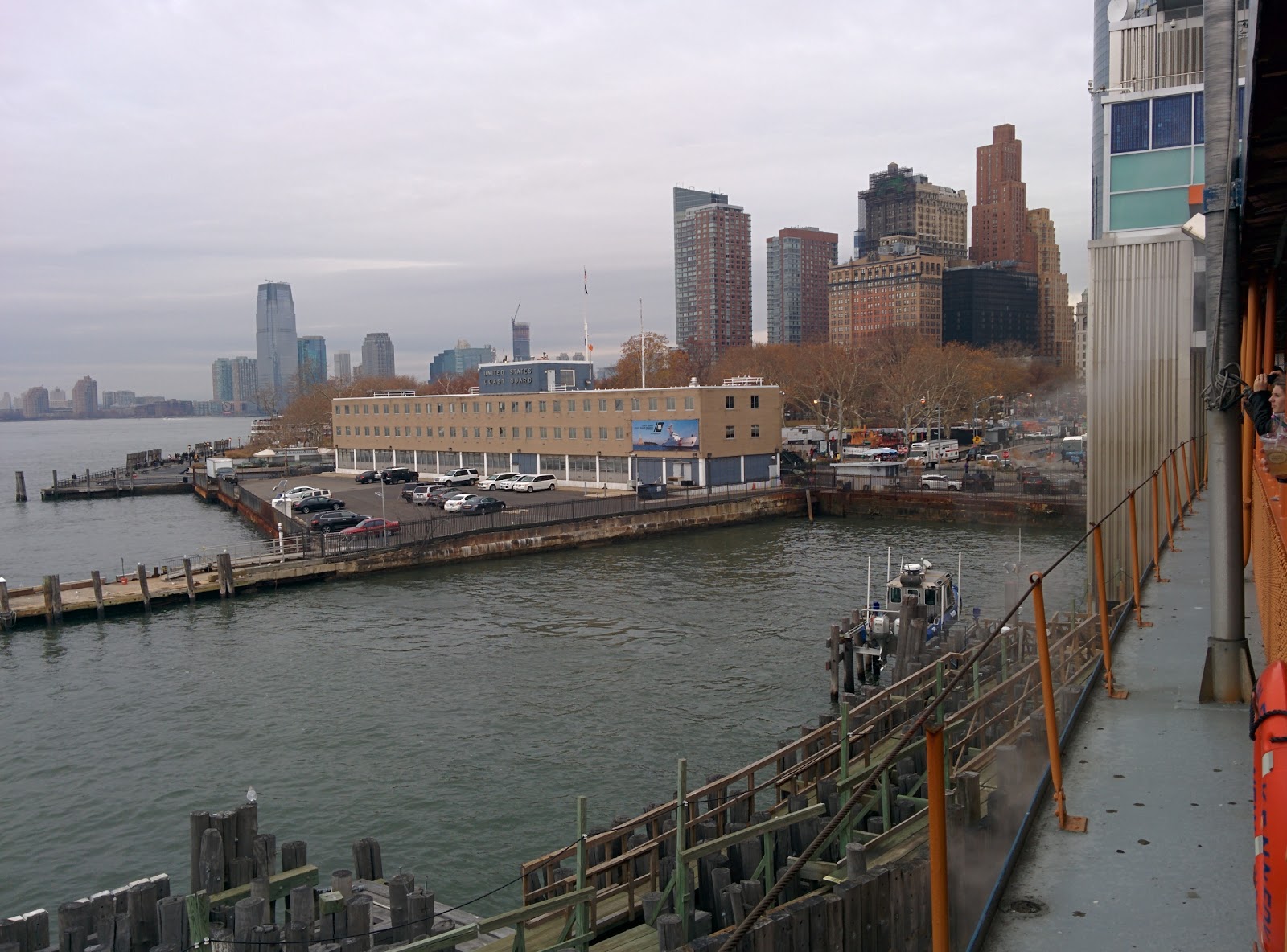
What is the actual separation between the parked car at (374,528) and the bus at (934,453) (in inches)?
1235

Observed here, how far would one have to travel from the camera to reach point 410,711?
17.4 m

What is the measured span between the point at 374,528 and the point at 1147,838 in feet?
104

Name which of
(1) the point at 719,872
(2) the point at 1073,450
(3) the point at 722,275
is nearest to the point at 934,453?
(2) the point at 1073,450

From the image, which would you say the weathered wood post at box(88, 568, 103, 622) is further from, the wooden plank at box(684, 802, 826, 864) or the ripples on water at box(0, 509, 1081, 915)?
the wooden plank at box(684, 802, 826, 864)

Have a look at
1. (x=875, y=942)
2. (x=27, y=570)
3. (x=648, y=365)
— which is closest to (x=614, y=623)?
(x=875, y=942)

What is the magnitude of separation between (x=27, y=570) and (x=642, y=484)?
2370cm

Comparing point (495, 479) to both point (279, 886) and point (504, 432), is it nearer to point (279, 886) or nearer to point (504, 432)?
point (504, 432)

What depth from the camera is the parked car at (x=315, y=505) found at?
42844mm

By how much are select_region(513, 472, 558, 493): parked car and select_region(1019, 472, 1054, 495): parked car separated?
70.3 feet

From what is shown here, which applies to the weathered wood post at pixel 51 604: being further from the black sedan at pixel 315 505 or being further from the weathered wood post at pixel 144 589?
the black sedan at pixel 315 505

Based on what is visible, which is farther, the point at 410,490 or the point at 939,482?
the point at 410,490

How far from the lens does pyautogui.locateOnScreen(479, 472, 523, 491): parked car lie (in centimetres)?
4869

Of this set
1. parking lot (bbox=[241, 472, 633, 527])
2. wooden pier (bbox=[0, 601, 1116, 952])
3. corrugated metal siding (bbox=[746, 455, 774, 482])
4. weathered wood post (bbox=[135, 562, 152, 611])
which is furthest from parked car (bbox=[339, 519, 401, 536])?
wooden pier (bbox=[0, 601, 1116, 952])

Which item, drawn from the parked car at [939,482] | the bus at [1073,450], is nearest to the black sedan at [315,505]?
the parked car at [939,482]
